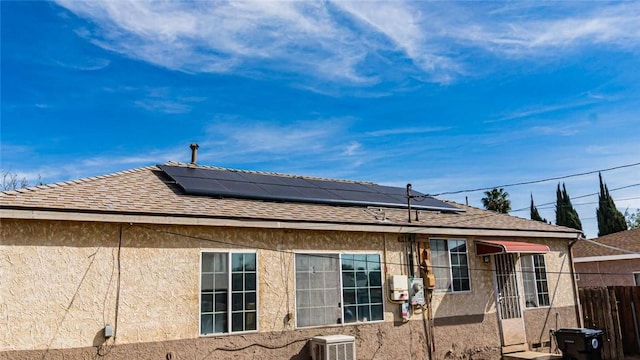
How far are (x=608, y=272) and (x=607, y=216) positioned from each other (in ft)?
116

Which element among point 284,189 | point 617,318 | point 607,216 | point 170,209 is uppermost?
point 607,216

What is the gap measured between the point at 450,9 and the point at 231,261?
7.19m

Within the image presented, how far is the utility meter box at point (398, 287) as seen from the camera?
10.5 meters

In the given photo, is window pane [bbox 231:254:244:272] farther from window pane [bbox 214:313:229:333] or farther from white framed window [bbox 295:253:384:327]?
white framed window [bbox 295:253:384:327]

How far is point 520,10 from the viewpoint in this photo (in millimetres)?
9453

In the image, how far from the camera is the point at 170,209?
27.9ft

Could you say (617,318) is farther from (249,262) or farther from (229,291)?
(229,291)

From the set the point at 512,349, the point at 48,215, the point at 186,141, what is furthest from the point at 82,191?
the point at 512,349

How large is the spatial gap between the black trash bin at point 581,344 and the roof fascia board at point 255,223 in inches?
115

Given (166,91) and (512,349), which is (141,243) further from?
(512,349)

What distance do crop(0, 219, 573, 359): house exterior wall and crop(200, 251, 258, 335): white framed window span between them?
0.14 m

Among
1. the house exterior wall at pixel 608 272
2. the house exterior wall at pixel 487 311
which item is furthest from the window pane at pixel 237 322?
the house exterior wall at pixel 608 272

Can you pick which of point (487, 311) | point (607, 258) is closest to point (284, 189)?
point (487, 311)

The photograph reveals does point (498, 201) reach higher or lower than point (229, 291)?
higher
